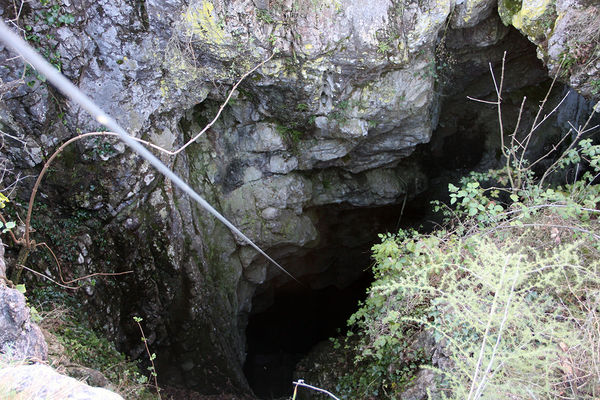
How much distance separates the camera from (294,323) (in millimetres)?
9258

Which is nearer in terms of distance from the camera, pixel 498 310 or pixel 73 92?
pixel 73 92

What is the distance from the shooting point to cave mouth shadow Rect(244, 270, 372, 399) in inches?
328

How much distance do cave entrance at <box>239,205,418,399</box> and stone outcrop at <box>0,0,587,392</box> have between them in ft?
4.94

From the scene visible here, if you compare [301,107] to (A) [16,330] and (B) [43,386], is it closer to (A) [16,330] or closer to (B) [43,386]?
(A) [16,330]

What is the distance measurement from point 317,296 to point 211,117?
557 cm

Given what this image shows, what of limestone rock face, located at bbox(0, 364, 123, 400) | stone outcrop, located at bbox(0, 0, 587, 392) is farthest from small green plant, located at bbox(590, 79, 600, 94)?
limestone rock face, located at bbox(0, 364, 123, 400)

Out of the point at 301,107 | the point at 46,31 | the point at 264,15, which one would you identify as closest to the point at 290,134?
the point at 301,107

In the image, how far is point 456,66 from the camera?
6051 mm

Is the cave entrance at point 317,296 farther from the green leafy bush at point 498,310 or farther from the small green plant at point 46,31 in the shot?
the small green plant at point 46,31

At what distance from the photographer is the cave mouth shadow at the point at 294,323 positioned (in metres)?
8.32

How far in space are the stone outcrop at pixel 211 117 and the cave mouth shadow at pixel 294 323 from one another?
5.63 feet

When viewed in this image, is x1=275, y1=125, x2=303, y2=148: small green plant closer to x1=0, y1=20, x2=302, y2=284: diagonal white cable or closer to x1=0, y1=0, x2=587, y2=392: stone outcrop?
x1=0, y1=0, x2=587, y2=392: stone outcrop

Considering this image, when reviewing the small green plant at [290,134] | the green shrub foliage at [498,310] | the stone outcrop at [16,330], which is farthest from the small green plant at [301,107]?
the stone outcrop at [16,330]

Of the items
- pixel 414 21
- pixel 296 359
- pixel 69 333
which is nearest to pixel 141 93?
pixel 69 333
